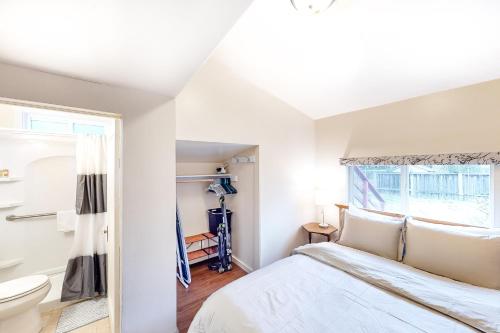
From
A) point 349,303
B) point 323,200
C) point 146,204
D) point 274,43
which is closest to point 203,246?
point 146,204

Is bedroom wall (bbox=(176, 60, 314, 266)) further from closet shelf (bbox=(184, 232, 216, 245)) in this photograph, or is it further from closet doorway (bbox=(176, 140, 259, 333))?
closet shelf (bbox=(184, 232, 216, 245))

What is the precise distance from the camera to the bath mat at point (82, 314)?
179 cm

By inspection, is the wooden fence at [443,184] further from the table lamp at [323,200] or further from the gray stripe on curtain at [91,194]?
the gray stripe on curtain at [91,194]

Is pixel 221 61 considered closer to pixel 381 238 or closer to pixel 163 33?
pixel 163 33

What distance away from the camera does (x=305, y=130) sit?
296 cm

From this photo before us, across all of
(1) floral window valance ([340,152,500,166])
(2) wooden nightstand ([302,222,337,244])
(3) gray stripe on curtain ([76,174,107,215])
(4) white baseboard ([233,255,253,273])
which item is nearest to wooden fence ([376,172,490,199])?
(1) floral window valance ([340,152,500,166])

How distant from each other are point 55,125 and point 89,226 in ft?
4.61

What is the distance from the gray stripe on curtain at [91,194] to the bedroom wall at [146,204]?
104 cm

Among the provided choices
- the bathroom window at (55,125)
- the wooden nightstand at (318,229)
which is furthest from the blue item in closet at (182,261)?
the bathroom window at (55,125)

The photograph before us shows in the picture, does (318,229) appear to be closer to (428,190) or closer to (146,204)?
(428,190)

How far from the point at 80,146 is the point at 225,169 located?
1.77 m

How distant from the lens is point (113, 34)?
0.87 meters

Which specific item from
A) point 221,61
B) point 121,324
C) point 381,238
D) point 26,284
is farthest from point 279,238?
point 26,284

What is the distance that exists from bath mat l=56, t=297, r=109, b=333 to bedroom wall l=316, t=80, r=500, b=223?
2887mm
